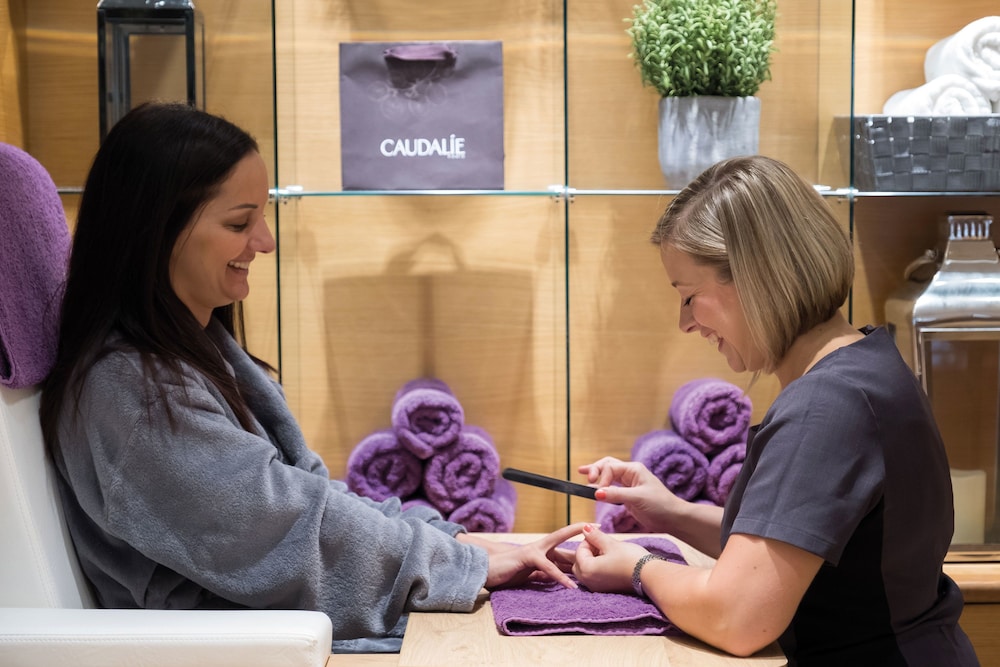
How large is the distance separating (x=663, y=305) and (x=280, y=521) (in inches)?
42.5

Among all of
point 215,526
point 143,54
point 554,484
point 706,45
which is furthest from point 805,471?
point 143,54

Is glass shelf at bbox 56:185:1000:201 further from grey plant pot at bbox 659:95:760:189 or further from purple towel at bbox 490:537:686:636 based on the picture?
purple towel at bbox 490:537:686:636

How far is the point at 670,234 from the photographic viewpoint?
1482 mm

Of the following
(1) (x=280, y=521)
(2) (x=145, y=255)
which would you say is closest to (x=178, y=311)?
(2) (x=145, y=255)

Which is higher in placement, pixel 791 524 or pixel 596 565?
pixel 791 524

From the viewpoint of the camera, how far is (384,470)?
2.12 meters

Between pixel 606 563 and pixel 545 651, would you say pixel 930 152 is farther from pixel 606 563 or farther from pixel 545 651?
pixel 545 651

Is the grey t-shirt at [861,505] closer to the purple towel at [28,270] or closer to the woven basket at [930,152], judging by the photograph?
the woven basket at [930,152]

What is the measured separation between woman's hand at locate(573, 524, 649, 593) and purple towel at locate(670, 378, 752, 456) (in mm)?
613

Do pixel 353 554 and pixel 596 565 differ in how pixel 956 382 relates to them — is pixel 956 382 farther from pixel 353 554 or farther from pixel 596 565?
pixel 353 554

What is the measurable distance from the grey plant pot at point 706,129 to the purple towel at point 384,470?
775 millimetres

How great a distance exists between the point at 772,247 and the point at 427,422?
92 cm

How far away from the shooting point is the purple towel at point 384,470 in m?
2.11

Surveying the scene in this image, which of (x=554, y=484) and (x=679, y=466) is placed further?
(x=679, y=466)
